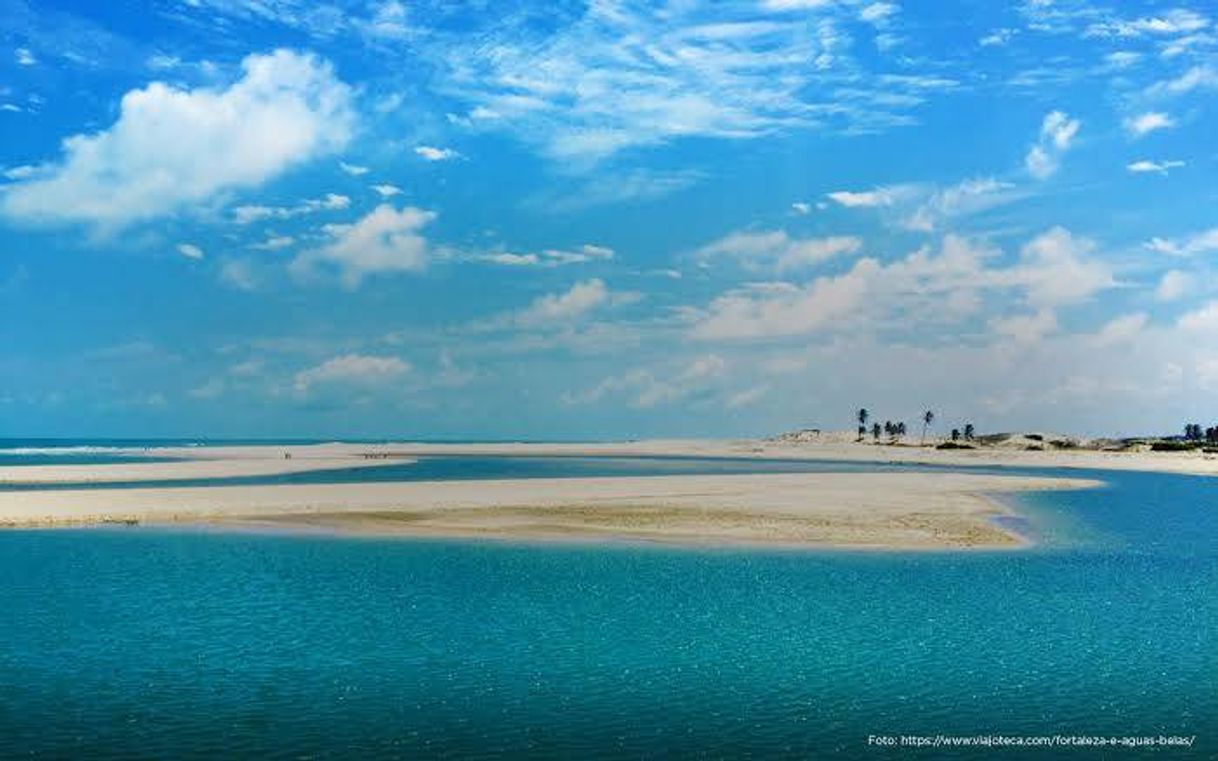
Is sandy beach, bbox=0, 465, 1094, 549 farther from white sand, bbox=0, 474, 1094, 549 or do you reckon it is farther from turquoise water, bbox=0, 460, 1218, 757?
turquoise water, bbox=0, 460, 1218, 757

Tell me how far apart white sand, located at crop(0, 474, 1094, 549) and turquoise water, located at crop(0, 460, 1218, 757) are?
7089 mm

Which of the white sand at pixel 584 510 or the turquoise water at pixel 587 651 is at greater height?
the white sand at pixel 584 510

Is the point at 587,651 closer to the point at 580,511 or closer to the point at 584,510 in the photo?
the point at 580,511

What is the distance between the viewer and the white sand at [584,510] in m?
52.7

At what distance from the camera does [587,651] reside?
1066 inches

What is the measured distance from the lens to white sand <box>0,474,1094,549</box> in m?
52.7

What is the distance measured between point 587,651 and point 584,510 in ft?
121

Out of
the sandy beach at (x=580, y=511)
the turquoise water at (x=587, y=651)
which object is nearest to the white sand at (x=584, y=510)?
the sandy beach at (x=580, y=511)

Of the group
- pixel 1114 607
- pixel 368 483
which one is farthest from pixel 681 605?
pixel 368 483

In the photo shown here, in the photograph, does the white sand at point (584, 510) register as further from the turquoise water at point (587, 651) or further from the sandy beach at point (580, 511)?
the turquoise water at point (587, 651)

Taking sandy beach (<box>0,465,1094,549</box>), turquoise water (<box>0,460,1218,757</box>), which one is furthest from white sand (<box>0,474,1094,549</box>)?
turquoise water (<box>0,460,1218,757</box>)

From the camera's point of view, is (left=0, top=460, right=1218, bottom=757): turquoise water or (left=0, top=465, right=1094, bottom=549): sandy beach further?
(left=0, top=465, right=1094, bottom=549): sandy beach

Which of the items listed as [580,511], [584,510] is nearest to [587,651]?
[580,511]

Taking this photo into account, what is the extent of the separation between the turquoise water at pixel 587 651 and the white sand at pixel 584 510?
709 cm
